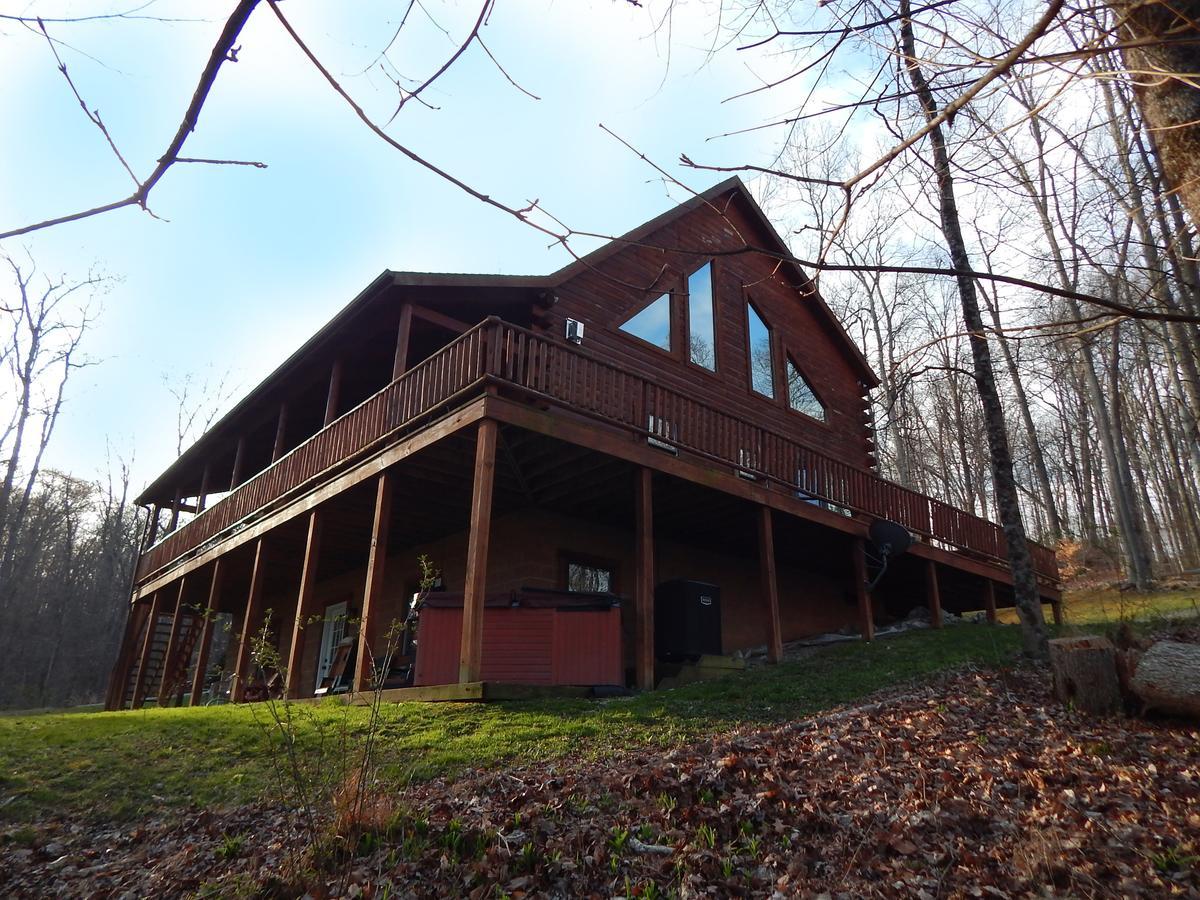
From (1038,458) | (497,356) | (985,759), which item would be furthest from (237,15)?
(1038,458)

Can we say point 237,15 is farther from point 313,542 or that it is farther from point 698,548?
point 698,548

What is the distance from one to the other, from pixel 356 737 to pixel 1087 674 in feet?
20.2

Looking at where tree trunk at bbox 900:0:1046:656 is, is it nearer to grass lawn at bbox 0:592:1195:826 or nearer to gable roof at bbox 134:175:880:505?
grass lawn at bbox 0:592:1195:826

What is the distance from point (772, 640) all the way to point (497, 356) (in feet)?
18.9

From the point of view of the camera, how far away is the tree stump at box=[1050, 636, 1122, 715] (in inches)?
256

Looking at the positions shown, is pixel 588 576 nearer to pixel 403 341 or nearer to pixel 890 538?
pixel 403 341

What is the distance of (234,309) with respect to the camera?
3.65 m

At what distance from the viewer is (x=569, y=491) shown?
37.7 feet

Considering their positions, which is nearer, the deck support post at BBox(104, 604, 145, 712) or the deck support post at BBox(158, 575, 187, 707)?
the deck support post at BBox(158, 575, 187, 707)

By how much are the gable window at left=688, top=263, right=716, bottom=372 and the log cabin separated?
0.06 metres

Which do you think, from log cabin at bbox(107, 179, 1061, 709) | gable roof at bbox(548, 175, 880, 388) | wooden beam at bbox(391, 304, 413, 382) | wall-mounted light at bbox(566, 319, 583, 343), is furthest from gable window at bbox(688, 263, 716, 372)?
wooden beam at bbox(391, 304, 413, 382)

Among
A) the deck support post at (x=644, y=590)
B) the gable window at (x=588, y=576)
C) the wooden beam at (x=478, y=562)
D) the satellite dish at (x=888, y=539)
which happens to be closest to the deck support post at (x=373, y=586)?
the wooden beam at (x=478, y=562)

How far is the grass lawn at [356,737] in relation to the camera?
5727 millimetres

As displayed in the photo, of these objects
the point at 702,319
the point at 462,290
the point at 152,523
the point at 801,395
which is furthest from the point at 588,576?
the point at 152,523
